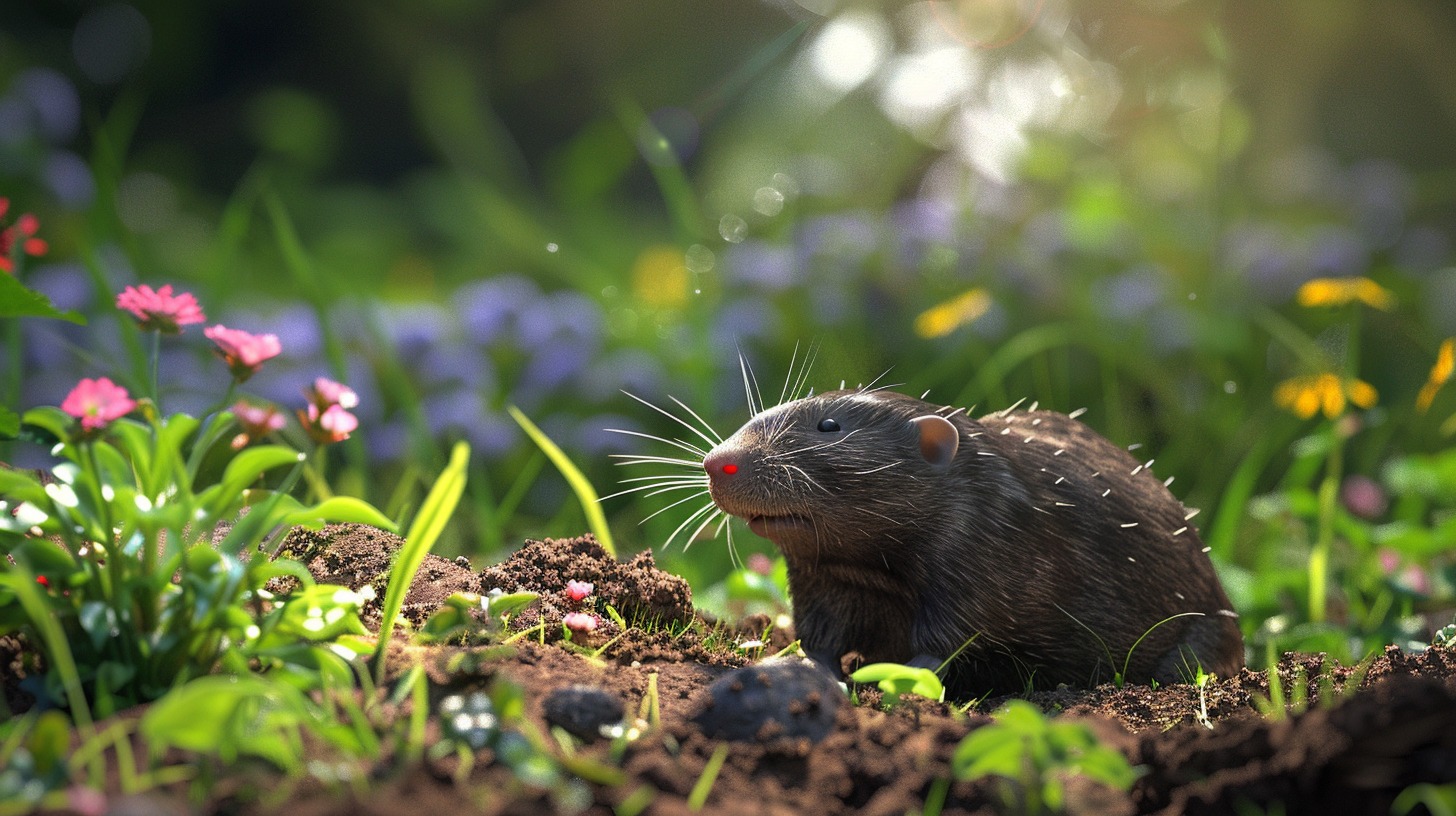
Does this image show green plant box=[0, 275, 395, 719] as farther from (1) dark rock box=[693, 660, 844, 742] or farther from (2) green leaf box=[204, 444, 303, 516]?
(1) dark rock box=[693, 660, 844, 742]

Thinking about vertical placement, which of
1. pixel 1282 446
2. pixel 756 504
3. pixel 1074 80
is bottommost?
pixel 1282 446

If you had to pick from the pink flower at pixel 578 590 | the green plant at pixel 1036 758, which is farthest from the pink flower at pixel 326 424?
the green plant at pixel 1036 758

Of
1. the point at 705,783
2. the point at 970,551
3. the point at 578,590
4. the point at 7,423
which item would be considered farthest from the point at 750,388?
the point at 705,783

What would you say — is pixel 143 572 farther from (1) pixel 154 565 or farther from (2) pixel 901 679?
(2) pixel 901 679

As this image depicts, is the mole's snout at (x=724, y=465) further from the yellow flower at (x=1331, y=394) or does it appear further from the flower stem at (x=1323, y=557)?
the yellow flower at (x=1331, y=394)

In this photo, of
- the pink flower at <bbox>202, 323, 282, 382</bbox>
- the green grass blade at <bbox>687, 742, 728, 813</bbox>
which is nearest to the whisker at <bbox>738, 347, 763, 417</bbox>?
the pink flower at <bbox>202, 323, 282, 382</bbox>

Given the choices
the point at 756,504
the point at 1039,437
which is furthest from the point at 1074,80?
the point at 756,504

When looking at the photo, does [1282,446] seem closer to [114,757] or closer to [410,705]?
[410,705]
